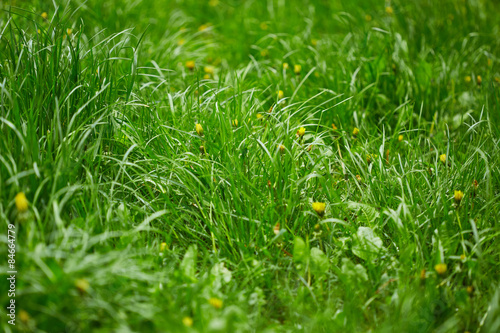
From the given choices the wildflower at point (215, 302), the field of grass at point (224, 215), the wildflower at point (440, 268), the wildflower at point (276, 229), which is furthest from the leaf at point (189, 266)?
the wildflower at point (440, 268)

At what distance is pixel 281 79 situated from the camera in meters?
3.26

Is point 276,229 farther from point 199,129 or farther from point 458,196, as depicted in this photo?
point 458,196

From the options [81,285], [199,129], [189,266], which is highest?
[199,129]

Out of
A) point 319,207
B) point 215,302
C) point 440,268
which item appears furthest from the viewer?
point 319,207

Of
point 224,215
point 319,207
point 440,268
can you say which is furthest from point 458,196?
point 224,215

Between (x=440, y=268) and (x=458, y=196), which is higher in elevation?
(x=458, y=196)

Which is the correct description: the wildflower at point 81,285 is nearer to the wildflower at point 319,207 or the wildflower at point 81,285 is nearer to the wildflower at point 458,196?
the wildflower at point 319,207

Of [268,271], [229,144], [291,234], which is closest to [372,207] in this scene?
[291,234]

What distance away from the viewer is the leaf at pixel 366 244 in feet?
6.44

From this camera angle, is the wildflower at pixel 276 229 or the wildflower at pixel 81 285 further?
the wildflower at pixel 276 229

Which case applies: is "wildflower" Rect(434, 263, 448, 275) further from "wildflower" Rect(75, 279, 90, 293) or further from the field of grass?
"wildflower" Rect(75, 279, 90, 293)

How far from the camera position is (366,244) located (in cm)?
197

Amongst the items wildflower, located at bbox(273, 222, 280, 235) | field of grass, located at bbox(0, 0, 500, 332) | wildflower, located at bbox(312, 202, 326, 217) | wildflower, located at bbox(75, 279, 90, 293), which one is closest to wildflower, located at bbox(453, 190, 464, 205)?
field of grass, located at bbox(0, 0, 500, 332)

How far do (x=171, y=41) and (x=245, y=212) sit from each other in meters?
2.19
